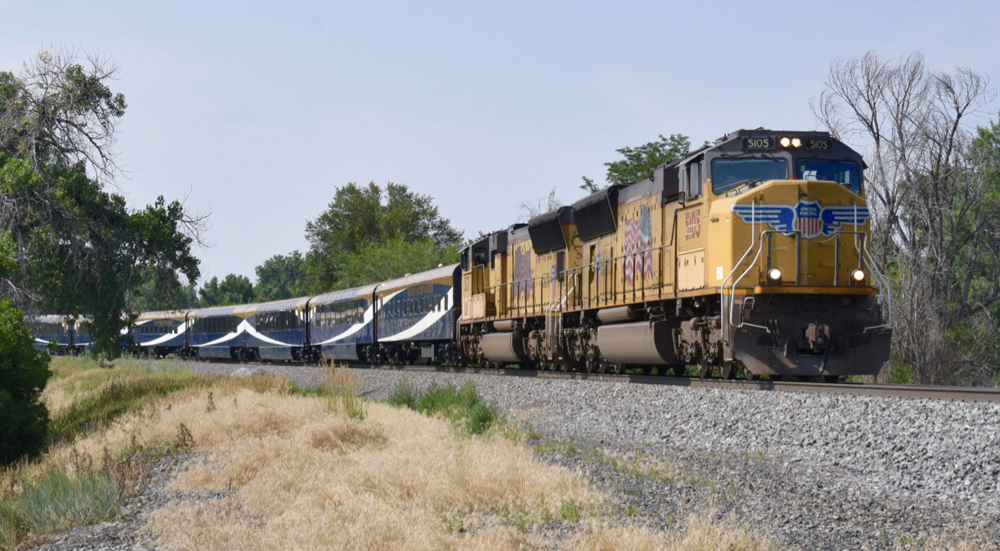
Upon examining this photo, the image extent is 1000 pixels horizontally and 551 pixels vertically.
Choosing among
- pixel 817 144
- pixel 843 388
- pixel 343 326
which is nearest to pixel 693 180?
pixel 817 144

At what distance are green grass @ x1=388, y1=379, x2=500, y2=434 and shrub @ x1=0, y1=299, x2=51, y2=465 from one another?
7.05 meters

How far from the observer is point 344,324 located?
3875 cm

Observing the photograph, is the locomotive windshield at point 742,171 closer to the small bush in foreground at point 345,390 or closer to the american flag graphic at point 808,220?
the american flag graphic at point 808,220

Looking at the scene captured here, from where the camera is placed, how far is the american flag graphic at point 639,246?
17.0 m

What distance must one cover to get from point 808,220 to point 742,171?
1.23 meters

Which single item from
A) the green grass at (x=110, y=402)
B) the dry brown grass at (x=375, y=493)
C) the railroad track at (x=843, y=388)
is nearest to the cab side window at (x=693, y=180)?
the railroad track at (x=843, y=388)

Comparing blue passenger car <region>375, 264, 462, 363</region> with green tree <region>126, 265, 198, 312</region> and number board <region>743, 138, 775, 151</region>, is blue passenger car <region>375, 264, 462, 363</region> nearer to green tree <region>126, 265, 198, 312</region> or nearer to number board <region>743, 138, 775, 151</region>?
green tree <region>126, 265, 198, 312</region>

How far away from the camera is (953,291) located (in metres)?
32.2

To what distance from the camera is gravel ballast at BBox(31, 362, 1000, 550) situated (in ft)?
23.5

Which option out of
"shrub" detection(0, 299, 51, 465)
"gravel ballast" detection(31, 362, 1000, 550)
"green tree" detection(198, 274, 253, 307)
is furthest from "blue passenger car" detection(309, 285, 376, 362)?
"green tree" detection(198, 274, 253, 307)

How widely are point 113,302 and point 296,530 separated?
19335 millimetres

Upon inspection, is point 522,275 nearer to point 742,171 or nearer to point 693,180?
point 693,180

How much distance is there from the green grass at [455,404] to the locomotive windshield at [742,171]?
186 inches

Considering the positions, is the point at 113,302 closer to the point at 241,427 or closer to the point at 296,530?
the point at 241,427
